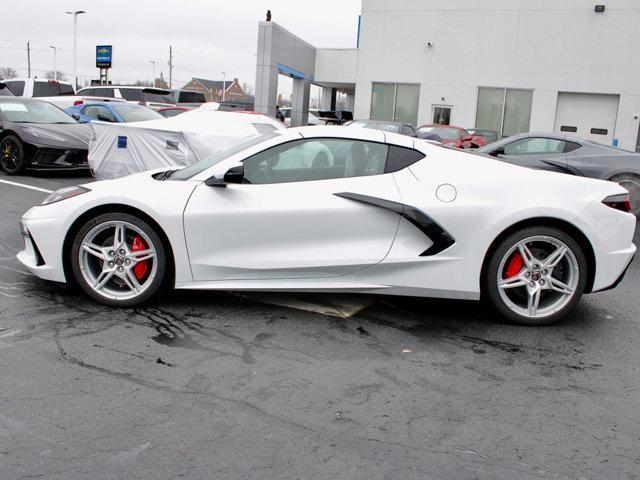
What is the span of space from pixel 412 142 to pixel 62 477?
3.23 metres

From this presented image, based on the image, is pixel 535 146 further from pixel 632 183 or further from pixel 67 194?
pixel 67 194

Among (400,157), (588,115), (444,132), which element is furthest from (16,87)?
(588,115)

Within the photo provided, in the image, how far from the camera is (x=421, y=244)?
14.4 feet

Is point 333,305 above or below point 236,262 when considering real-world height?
below

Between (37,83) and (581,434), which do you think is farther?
(37,83)

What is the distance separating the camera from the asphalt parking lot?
2.73m

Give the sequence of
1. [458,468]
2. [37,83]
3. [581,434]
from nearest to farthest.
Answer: [458,468] → [581,434] → [37,83]

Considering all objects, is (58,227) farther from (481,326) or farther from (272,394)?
(481,326)

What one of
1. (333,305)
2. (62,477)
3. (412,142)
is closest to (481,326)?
(333,305)

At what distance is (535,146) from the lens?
10.8 m

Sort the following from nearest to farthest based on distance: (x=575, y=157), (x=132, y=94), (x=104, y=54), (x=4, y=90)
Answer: (x=575, y=157) < (x=4, y=90) < (x=132, y=94) < (x=104, y=54)

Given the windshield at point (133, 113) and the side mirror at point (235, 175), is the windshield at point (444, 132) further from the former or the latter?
the side mirror at point (235, 175)

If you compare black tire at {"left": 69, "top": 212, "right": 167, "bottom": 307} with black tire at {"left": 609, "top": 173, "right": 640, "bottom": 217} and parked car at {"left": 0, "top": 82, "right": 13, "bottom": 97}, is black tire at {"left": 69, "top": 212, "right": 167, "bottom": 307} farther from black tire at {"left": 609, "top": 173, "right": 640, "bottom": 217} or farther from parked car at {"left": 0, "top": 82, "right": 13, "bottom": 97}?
parked car at {"left": 0, "top": 82, "right": 13, "bottom": 97}

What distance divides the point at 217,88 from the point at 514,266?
110010mm
